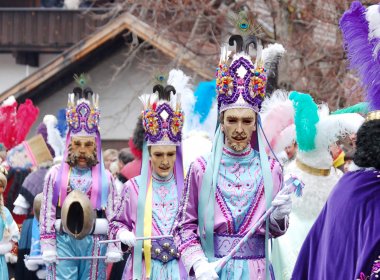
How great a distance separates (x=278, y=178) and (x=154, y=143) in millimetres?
2139

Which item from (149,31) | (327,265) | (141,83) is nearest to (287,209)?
(327,265)

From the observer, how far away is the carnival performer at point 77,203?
1174cm

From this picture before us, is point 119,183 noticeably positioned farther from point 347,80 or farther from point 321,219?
point 321,219

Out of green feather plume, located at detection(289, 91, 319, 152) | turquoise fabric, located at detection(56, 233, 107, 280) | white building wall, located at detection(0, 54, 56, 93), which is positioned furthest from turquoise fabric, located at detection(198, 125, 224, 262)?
white building wall, located at detection(0, 54, 56, 93)

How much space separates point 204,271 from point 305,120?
283 centimetres

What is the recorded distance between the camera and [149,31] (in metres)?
19.1

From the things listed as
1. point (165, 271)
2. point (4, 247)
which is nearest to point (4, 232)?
point (4, 247)

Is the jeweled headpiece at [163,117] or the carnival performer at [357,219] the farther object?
the jeweled headpiece at [163,117]

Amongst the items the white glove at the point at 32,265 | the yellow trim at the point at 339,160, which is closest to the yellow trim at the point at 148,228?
the yellow trim at the point at 339,160

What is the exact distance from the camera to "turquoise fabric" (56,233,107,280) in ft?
38.9

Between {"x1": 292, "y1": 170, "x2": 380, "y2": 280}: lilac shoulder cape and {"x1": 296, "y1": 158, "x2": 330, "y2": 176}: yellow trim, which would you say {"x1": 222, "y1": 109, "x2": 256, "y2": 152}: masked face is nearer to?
{"x1": 292, "y1": 170, "x2": 380, "y2": 280}: lilac shoulder cape

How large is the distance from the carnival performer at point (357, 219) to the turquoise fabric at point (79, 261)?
14.7 ft

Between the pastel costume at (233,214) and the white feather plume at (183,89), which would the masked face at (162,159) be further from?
the pastel costume at (233,214)

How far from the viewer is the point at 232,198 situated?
8.56 metres
